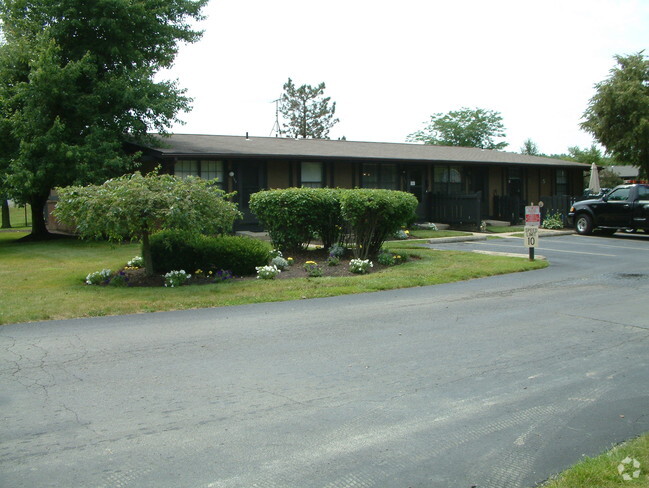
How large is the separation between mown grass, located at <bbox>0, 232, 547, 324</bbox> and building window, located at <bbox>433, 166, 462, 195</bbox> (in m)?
11.6

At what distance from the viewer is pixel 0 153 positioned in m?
20.2

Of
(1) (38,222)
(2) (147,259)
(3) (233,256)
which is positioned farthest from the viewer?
(1) (38,222)

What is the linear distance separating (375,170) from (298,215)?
11.6m

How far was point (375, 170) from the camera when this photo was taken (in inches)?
1040

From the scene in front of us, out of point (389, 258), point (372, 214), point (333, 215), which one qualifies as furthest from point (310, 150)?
point (389, 258)

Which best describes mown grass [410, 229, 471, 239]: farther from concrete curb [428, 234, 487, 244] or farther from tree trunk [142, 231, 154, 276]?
tree trunk [142, 231, 154, 276]

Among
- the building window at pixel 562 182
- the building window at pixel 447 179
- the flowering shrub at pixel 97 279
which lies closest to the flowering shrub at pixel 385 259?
the flowering shrub at pixel 97 279

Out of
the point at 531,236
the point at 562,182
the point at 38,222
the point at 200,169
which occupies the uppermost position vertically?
the point at 200,169

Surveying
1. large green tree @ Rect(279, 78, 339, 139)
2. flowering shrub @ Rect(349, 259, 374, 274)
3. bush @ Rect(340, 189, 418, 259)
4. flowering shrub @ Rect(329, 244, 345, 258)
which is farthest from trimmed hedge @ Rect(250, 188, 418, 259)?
large green tree @ Rect(279, 78, 339, 139)

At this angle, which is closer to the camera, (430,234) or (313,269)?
(313,269)

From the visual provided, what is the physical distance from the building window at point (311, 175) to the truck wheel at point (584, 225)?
1018cm

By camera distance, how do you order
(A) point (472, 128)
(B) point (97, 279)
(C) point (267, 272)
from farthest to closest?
(A) point (472, 128) → (C) point (267, 272) → (B) point (97, 279)

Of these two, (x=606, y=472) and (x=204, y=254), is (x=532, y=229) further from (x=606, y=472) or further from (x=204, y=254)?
(x=606, y=472)

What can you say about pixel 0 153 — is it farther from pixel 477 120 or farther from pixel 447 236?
pixel 477 120
